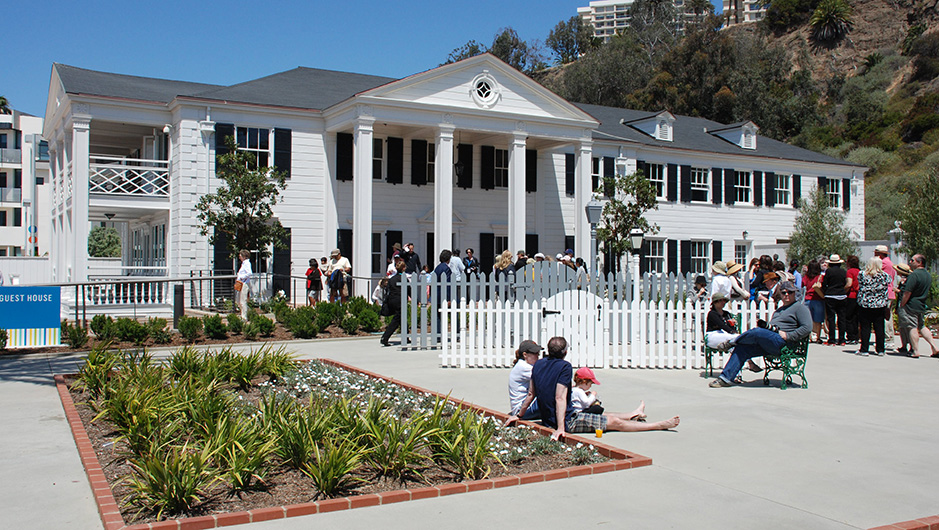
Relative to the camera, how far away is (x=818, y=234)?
34.7 metres

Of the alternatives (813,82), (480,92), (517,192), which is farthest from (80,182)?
(813,82)

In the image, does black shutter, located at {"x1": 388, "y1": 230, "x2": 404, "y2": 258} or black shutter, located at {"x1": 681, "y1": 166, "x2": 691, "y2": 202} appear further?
black shutter, located at {"x1": 681, "y1": 166, "x2": 691, "y2": 202}

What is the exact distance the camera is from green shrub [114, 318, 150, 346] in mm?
14906

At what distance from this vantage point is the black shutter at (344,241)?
26250 millimetres

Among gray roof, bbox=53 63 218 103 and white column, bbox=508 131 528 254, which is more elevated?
gray roof, bbox=53 63 218 103

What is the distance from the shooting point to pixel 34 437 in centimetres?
755

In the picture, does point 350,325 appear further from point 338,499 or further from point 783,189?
point 783,189

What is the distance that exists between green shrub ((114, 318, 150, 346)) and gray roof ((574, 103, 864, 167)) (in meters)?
20.7

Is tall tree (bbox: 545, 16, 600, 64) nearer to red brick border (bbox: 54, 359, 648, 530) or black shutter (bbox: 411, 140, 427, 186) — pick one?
black shutter (bbox: 411, 140, 427, 186)

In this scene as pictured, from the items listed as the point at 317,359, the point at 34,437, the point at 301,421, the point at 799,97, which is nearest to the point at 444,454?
the point at 301,421

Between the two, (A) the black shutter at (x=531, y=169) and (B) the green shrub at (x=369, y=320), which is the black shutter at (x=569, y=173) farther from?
(B) the green shrub at (x=369, y=320)

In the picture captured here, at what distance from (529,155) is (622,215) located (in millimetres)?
4116

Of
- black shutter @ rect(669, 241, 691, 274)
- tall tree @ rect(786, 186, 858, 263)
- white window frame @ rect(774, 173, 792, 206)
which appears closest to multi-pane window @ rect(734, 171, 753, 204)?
white window frame @ rect(774, 173, 792, 206)

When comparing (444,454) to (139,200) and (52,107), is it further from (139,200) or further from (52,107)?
(52,107)
